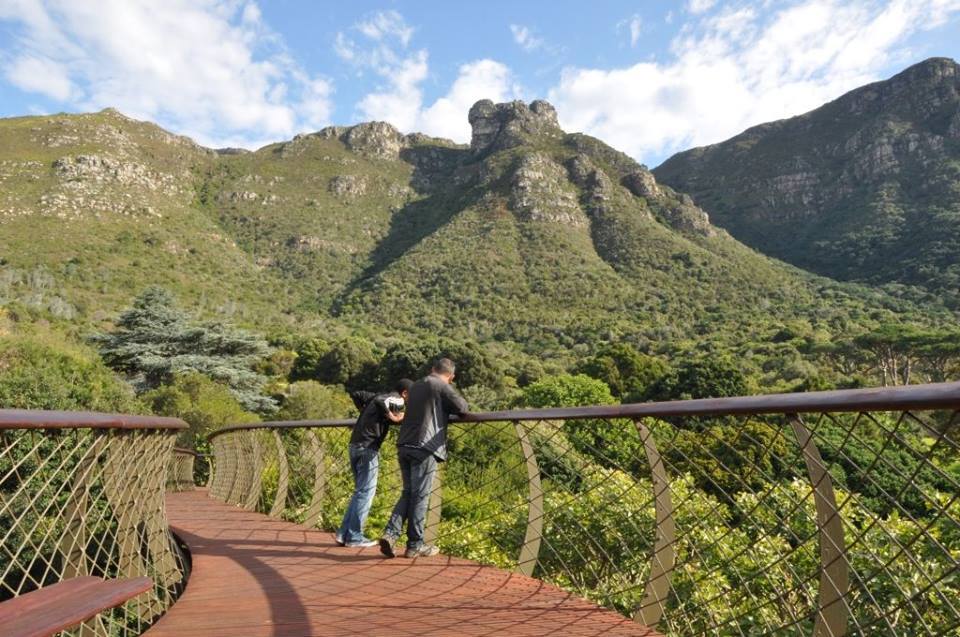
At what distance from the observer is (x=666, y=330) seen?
5669cm

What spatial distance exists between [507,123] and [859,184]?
1999 inches

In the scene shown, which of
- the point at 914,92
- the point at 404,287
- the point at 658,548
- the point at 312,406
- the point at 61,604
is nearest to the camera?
the point at 61,604

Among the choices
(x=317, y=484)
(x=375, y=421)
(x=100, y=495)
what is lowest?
(x=317, y=484)

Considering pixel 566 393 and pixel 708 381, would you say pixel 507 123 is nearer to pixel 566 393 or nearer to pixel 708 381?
pixel 566 393

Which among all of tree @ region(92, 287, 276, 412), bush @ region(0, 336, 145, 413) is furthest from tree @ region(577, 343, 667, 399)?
bush @ region(0, 336, 145, 413)

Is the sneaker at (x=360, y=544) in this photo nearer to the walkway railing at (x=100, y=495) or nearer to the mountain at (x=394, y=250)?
the walkway railing at (x=100, y=495)

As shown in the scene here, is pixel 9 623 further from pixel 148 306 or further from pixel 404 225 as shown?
pixel 404 225

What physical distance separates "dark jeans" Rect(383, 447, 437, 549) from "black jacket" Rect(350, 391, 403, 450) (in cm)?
63

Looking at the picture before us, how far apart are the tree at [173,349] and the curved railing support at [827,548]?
93.1ft

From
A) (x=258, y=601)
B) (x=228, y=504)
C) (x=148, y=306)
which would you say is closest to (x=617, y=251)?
(x=148, y=306)

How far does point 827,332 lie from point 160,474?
5991 centimetres

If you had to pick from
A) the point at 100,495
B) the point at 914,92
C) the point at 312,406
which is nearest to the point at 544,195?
the point at 312,406

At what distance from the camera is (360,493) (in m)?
4.70

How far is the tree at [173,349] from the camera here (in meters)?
29.4
